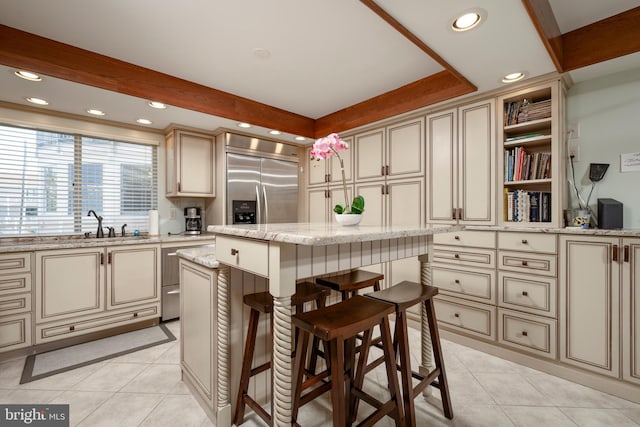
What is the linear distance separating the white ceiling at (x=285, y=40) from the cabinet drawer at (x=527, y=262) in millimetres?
1359

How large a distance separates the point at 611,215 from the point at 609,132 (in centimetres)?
66

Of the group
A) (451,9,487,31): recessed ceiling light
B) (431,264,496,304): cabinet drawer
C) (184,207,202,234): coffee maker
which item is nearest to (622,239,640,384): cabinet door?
(431,264,496,304): cabinet drawer

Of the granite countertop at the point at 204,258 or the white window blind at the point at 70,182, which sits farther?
the white window blind at the point at 70,182

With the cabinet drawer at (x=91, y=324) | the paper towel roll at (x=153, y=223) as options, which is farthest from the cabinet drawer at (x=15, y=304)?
the paper towel roll at (x=153, y=223)

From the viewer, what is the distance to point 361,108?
324cm

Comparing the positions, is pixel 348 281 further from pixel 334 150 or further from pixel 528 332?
pixel 528 332

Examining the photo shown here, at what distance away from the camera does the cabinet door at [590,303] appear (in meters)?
1.83

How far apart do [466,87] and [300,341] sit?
2.32m

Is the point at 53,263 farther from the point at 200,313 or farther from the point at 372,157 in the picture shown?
the point at 372,157

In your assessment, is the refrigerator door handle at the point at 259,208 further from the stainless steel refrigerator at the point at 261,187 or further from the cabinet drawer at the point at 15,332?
the cabinet drawer at the point at 15,332

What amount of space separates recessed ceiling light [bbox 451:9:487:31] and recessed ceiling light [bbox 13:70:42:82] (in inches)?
111

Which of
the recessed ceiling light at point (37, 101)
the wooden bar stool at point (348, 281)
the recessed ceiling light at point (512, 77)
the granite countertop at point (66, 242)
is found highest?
the recessed ceiling light at point (512, 77)

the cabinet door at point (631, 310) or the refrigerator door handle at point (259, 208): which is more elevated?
the refrigerator door handle at point (259, 208)

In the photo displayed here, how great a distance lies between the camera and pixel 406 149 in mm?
3023
